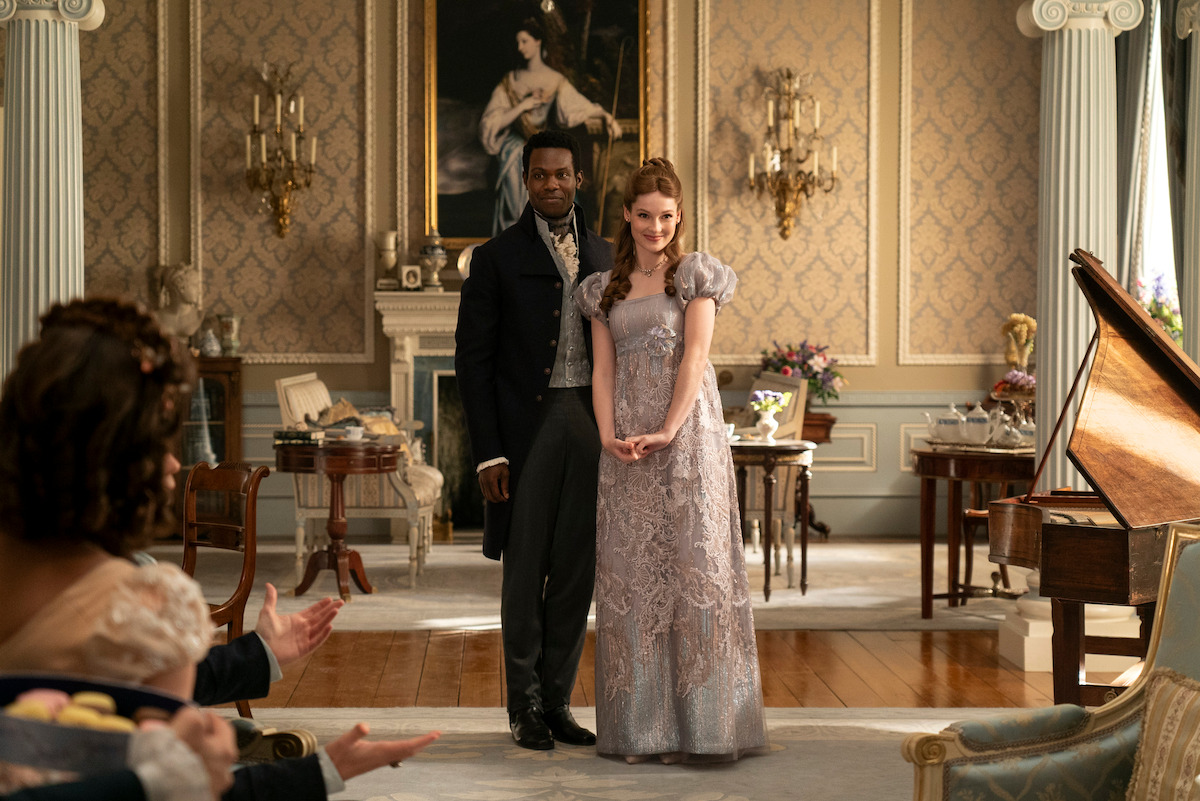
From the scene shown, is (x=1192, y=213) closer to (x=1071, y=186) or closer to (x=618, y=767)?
(x=1071, y=186)

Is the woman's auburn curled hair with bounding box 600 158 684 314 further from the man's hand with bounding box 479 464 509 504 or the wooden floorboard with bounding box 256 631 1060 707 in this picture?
the wooden floorboard with bounding box 256 631 1060 707

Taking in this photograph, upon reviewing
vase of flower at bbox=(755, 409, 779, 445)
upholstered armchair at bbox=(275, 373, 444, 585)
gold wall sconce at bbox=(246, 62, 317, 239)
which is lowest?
upholstered armchair at bbox=(275, 373, 444, 585)

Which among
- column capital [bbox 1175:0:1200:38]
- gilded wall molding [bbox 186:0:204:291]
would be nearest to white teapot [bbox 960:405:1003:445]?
column capital [bbox 1175:0:1200:38]

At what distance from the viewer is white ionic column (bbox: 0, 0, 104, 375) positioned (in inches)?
190

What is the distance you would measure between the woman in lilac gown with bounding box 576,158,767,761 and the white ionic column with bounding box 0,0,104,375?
2986 mm

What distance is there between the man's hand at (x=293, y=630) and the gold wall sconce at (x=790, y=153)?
6.69 m

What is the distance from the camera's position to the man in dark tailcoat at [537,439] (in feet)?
10.7

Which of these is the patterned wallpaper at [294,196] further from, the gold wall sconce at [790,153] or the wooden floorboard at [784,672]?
the wooden floorboard at [784,672]

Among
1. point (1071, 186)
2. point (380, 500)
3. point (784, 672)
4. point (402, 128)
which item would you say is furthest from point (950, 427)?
point (402, 128)

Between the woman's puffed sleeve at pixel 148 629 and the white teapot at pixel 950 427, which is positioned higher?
the woman's puffed sleeve at pixel 148 629

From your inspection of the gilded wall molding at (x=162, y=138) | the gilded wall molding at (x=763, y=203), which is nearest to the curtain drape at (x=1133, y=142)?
the gilded wall molding at (x=763, y=203)

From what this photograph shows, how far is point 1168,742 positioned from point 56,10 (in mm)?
5125

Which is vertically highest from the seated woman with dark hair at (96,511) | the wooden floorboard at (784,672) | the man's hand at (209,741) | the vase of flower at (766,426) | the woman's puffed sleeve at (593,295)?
the woman's puffed sleeve at (593,295)
